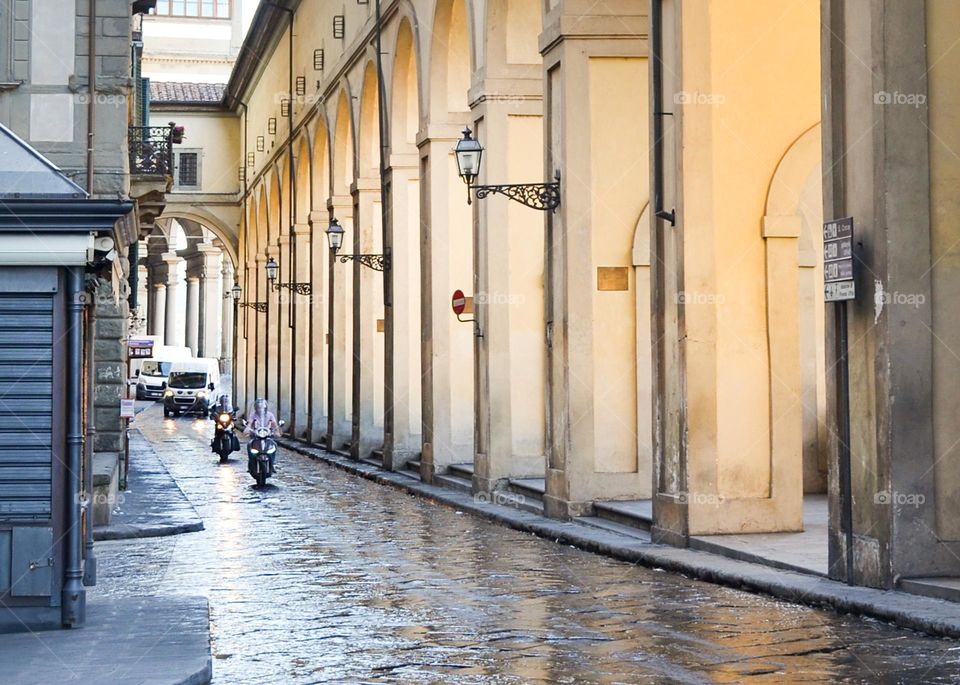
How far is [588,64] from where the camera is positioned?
1602cm

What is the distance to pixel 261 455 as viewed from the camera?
22391mm

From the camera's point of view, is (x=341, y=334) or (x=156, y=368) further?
(x=156, y=368)

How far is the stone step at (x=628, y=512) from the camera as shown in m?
14.3

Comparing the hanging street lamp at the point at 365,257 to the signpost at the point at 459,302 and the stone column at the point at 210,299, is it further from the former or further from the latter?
the stone column at the point at 210,299

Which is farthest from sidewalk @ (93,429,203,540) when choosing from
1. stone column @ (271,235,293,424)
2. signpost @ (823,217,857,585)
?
stone column @ (271,235,293,424)

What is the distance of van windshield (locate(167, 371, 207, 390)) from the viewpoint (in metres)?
56.8

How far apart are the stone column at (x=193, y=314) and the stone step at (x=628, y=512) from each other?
210ft

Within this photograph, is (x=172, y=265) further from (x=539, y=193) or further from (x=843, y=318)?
(x=843, y=318)

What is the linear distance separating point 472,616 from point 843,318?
3.27 meters


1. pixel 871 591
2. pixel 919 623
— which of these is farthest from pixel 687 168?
pixel 919 623

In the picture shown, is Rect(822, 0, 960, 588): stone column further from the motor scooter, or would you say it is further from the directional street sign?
the motor scooter

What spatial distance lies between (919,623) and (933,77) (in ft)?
11.9

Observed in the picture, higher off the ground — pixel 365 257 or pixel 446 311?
pixel 365 257

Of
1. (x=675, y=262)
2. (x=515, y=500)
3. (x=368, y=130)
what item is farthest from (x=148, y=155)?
(x=675, y=262)
